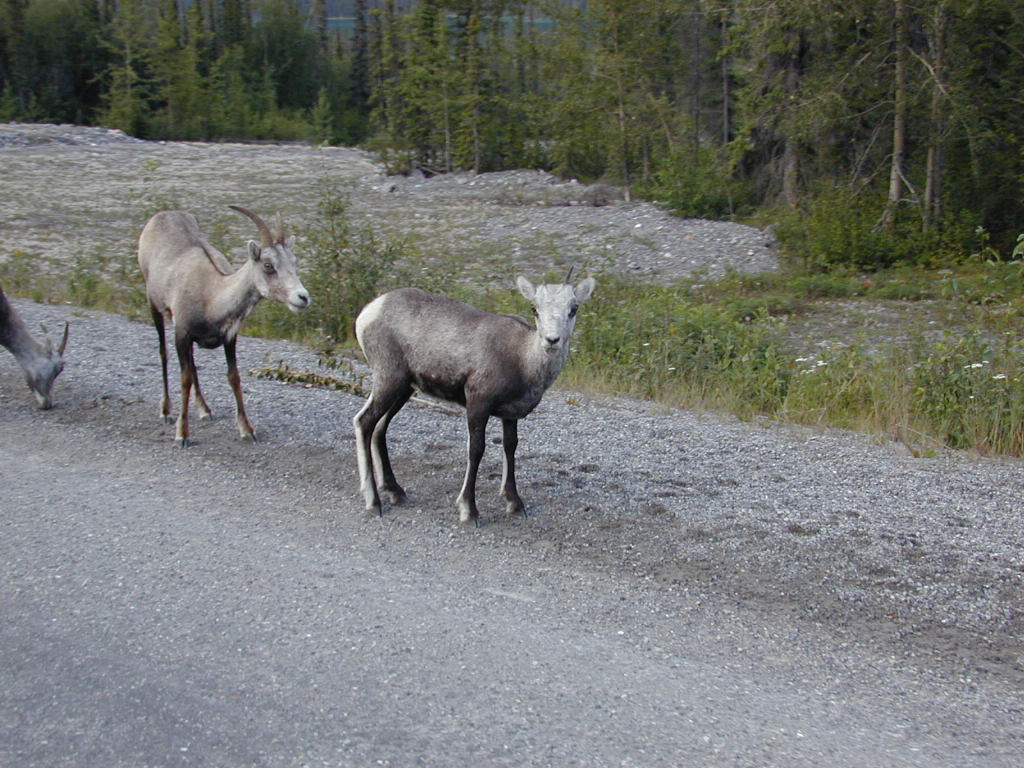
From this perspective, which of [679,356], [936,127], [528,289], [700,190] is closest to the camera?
[528,289]

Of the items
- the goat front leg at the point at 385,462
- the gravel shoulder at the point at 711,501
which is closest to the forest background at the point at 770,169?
the gravel shoulder at the point at 711,501

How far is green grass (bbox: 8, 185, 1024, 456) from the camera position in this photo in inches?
372

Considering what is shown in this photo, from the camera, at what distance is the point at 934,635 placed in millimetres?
5137

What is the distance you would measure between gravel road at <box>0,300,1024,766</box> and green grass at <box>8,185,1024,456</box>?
3.77 feet

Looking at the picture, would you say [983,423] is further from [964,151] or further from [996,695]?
[964,151]

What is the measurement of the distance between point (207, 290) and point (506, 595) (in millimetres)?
4569

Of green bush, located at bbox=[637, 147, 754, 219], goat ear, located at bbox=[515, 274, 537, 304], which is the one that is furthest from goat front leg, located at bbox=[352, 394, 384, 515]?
green bush, located at bbox=[637, 147, 754, 219]

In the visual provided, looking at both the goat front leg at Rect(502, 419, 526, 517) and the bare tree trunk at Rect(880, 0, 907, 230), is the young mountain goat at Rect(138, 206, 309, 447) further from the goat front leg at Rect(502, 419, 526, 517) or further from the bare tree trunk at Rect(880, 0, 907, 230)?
the bare tree trunk at Rect(880, 0, 907, 230)

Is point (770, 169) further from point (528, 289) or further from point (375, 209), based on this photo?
point (528, 289)

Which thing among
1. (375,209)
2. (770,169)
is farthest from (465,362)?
(375,209)

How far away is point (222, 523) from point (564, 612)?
234 centimetres

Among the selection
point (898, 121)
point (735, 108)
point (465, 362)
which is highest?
point (735, 108)

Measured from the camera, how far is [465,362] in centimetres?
689

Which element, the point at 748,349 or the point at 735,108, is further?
the point at 735,108
